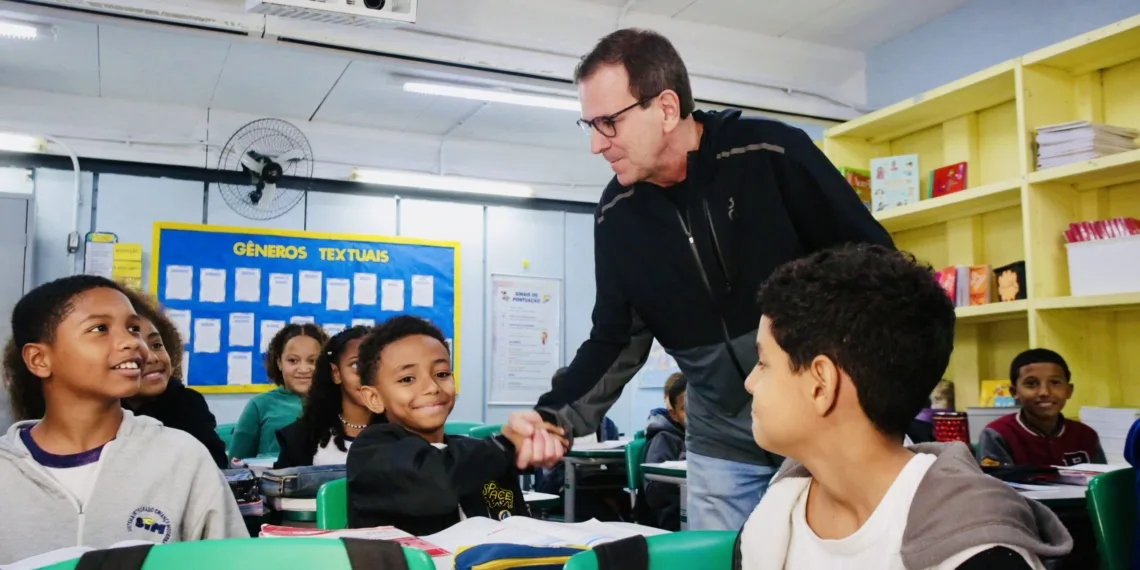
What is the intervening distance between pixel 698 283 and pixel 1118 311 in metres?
3.32

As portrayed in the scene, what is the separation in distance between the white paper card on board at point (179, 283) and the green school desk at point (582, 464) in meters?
2.92

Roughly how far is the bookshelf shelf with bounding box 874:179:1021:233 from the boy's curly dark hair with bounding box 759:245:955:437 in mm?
3305

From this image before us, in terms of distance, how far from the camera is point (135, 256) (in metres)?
5.95

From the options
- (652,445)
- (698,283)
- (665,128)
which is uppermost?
(665,128)

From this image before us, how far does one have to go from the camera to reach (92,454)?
5.98 ft

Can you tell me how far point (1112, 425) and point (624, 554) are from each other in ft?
11.3

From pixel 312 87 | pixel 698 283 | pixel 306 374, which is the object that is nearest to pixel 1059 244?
pixel 698 283

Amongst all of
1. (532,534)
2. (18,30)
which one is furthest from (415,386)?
(18,30)

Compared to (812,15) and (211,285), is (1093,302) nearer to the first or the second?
(812,15)

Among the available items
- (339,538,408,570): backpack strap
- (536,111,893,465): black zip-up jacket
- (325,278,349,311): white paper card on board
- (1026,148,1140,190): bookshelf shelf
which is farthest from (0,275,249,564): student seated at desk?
(325,278,349,311): white paper card on board

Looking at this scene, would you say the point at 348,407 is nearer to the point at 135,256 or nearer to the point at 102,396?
the point at 102,396

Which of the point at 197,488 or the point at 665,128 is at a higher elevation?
the point at 665,128

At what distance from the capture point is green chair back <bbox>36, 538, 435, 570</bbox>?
0.98 meters

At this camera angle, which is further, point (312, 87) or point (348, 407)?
point (312, 87)
